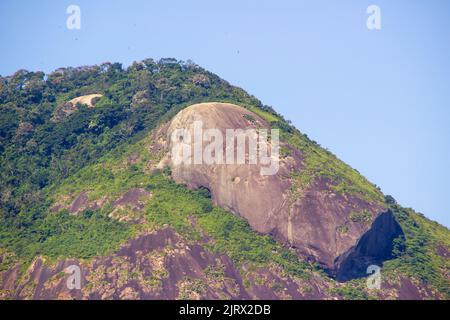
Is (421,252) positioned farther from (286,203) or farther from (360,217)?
(286,203)

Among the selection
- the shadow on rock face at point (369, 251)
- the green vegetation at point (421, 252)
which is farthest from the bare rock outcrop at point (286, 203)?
the green vegetation at point (421, 252)

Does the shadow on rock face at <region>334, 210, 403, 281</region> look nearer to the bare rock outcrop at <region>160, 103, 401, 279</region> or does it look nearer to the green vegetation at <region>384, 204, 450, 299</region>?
the bare rock outcrop at <region>160, 103, 401, 279</region>

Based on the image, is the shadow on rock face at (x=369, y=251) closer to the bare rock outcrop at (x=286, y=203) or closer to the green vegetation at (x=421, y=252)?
the bare rock outcrop at (x=286, y=203)

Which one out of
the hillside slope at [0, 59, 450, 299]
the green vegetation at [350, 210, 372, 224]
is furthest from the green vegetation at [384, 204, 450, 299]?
the green vegetation at [350, 210, 372, 224]
